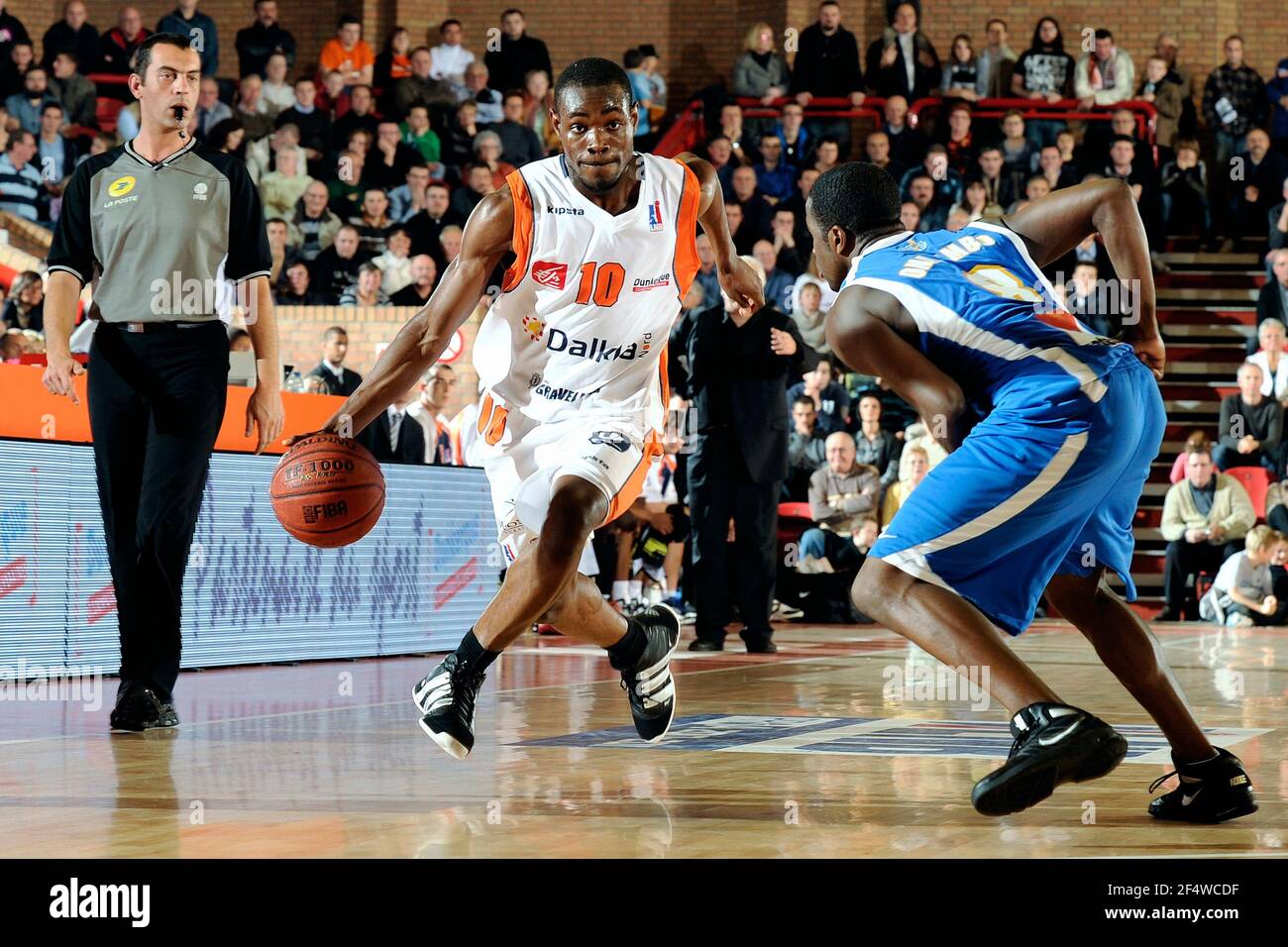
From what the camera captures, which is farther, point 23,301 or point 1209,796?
point 23,301

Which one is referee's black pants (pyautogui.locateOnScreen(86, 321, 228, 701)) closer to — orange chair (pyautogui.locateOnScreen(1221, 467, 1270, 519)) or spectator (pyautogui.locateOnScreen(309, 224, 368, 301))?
spectator (pyautogui.locateOnScreen(309, 224, 368, 301))

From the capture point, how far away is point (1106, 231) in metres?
4.17

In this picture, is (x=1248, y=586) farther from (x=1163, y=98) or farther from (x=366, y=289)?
(x=1163, y=98)

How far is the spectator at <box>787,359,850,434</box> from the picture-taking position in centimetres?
1445

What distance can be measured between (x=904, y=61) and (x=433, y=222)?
22.3ft

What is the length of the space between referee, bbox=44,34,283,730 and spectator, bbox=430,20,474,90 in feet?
46.4

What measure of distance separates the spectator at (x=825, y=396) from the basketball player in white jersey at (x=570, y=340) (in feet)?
30.2

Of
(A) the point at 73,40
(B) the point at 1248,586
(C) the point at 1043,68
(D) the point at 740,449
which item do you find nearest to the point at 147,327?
(D) the point at 740,449

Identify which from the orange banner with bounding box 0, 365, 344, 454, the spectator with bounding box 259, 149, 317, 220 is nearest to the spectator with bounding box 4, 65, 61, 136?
the spectator with bounding box 259, 149, 317, 220

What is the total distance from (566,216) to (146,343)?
1.77 meters

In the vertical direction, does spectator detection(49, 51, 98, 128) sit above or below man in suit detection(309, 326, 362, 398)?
above

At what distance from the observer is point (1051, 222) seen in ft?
14.0

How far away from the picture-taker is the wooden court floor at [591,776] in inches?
145

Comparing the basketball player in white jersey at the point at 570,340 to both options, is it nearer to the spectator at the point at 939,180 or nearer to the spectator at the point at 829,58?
the spectator at the point at 939,180
